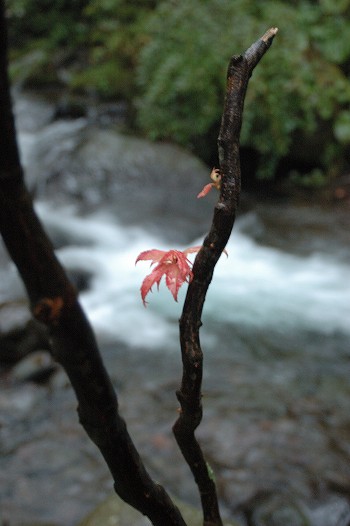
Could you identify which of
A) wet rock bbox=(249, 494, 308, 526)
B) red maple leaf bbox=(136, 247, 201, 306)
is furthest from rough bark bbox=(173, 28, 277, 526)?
wet rock bbox=(249, 494, 308, 526)

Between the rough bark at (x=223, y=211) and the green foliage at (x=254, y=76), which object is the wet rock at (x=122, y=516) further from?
the green foliage at (x=254, y=76)

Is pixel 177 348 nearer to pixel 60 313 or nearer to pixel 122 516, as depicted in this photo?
pixel 122 516

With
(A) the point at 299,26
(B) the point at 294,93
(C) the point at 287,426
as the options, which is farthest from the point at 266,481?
(A) the point at 299,26

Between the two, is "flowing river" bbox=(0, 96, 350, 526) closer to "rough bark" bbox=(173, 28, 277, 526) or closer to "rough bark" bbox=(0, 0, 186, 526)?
"rough bark" bbox=(0, 0, 186, 526)

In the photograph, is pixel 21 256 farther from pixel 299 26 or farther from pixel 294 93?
pixel 299 26

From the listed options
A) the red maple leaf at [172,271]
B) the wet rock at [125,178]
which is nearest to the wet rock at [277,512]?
the red maple leaf at [172,271]

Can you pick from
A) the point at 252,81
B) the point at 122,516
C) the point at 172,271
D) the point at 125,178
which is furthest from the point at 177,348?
the point at 252,81
